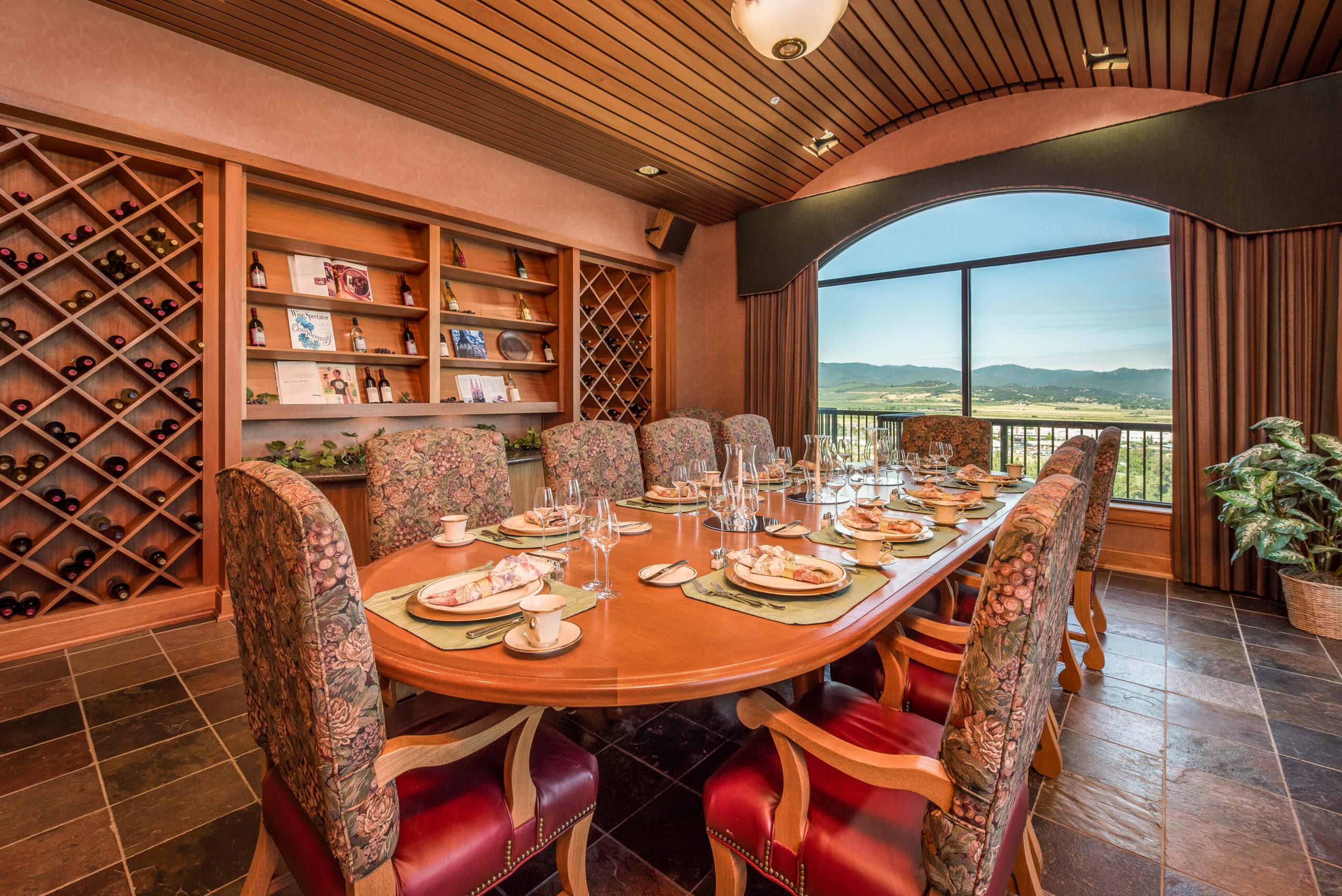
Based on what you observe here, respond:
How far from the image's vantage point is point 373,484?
6.10 feet

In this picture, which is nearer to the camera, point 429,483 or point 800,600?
point 800,600

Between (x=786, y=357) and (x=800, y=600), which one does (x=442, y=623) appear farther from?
(x=786, y=357)

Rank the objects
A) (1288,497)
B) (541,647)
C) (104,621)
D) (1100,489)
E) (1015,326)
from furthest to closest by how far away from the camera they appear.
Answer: (1015,326) < (1288,497) < (104,621) < (1100,489) < (541,647)

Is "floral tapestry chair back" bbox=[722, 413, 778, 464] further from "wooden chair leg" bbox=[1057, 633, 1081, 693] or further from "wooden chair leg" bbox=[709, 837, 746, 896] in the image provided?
"wooden chair leg" bbox=[709, 837, 746, 896]

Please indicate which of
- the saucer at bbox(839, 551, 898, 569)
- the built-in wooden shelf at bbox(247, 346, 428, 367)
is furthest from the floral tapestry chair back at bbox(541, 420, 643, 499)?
the built-in wooden shelf at bbox(247, 346, 428, 367)

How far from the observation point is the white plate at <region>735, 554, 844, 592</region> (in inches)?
48.8

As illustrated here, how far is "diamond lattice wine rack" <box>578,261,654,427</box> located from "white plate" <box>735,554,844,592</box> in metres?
3.52

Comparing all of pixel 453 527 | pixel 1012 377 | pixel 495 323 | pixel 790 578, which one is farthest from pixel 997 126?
pixel 453 527

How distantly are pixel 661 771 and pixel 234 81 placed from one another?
12.5 ft

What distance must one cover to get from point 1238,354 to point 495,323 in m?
4.67

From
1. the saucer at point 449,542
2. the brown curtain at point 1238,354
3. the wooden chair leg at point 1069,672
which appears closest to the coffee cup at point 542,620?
the saucer at point 449,542

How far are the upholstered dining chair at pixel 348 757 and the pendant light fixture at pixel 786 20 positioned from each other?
2.25 meters

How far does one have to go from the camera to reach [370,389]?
372 centimetres

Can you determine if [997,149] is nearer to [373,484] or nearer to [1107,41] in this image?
[1107,41]
